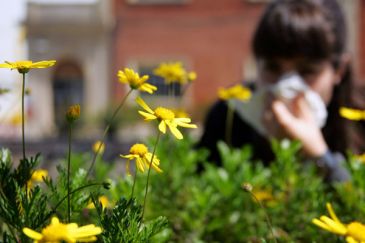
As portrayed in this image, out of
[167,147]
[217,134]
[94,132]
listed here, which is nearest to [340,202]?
[167,147]

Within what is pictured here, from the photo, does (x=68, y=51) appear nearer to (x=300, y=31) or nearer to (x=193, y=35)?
(x=193, y=35)

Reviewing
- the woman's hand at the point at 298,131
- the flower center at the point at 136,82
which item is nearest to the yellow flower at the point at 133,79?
the flower center at the point at 136,82

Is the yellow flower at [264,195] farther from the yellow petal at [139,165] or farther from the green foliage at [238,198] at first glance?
the yellow petal at [139,165]

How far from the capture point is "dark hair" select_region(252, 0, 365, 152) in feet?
5.04

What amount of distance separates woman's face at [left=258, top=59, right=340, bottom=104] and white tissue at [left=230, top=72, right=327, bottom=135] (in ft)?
0.09

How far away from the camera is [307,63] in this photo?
154 cm

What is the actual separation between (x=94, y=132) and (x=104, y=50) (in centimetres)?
171

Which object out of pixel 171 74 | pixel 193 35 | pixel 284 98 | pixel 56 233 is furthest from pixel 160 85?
pixel 193 35

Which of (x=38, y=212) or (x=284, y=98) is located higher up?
(x=38, y=212)

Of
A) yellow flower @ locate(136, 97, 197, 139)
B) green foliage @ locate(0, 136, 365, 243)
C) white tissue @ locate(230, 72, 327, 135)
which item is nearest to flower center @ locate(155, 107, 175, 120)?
yellow flower @ locate(136, 97, 197, 139)

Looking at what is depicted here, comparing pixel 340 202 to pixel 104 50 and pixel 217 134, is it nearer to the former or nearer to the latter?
pixel 217 134

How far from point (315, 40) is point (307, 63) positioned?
6cm

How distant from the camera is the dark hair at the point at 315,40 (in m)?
1.54

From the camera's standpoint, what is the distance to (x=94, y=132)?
11.5m
